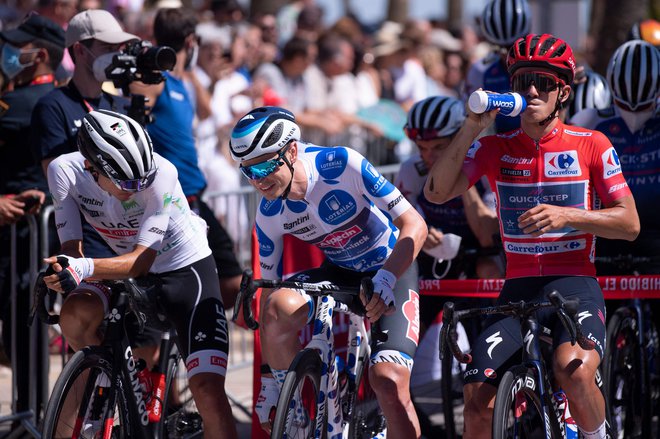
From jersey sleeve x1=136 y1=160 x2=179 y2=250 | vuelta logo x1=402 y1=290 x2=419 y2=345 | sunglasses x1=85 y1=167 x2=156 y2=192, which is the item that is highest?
sunglasses x1=85 y1=167 x2=156 y2=192

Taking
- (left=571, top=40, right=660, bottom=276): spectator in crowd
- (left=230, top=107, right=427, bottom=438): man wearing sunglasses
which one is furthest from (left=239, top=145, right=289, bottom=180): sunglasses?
(left=571, top=40, right=660, bottom=276): spectator in crowd

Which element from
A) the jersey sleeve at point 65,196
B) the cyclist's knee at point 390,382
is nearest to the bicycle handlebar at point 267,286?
the cyclist's knee at point 390,382

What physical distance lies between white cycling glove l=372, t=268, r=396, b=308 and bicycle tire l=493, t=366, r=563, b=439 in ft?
2.11

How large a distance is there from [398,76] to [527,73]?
9689 millimetres

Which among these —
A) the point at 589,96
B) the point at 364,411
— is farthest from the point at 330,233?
the point at 589,96

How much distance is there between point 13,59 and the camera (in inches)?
283

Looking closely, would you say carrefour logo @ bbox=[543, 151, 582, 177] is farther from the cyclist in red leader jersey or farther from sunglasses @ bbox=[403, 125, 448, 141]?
sunglasses @ bbox=[403, 125, 448, 141]

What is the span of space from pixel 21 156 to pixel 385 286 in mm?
3027

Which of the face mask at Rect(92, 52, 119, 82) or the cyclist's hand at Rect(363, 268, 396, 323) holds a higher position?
the face mask at Rect(92, 52, 119, 82)

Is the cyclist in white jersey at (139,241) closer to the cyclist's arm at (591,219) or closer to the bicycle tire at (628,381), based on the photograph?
the cyclist's arm at (591,219)

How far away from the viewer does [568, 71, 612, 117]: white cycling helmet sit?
7.88m

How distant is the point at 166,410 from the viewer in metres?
5.86

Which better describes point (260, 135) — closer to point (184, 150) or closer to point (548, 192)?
point (548, 192)

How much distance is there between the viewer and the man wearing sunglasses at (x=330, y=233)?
5.15 m
